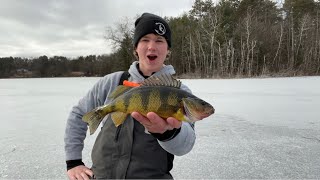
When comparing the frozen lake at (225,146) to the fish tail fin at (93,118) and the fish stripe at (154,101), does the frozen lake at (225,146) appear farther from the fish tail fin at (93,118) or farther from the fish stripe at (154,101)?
the fish stripe at (154,101)

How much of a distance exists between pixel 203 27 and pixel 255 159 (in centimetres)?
3068

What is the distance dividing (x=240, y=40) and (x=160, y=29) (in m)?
32.1

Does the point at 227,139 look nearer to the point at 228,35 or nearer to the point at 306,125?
the point at 306,125

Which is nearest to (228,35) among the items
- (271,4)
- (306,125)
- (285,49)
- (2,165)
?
(285,49)

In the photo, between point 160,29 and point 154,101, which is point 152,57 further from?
point 154,101

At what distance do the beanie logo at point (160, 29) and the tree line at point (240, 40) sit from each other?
2645 centimetres

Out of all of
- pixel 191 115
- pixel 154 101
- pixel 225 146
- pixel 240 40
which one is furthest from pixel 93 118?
pixel 240 40

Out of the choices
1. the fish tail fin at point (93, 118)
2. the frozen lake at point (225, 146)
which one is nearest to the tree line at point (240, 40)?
the frozen lake at point (225, 146)

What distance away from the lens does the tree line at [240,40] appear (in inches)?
1238

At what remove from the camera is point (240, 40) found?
109 feet

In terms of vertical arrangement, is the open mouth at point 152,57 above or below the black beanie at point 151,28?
below

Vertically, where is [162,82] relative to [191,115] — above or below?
above

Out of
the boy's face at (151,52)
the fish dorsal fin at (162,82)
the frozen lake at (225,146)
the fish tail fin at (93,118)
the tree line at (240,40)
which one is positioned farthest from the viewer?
the tree line at (240,40)

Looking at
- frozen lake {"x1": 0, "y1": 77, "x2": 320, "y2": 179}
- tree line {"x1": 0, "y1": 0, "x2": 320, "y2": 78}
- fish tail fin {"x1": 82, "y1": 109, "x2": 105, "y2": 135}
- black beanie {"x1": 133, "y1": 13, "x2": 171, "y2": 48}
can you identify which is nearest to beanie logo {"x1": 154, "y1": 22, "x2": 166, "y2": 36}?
black beanie {"x1": 133, "y1": 13, "x2": 171, "y2": 48}
